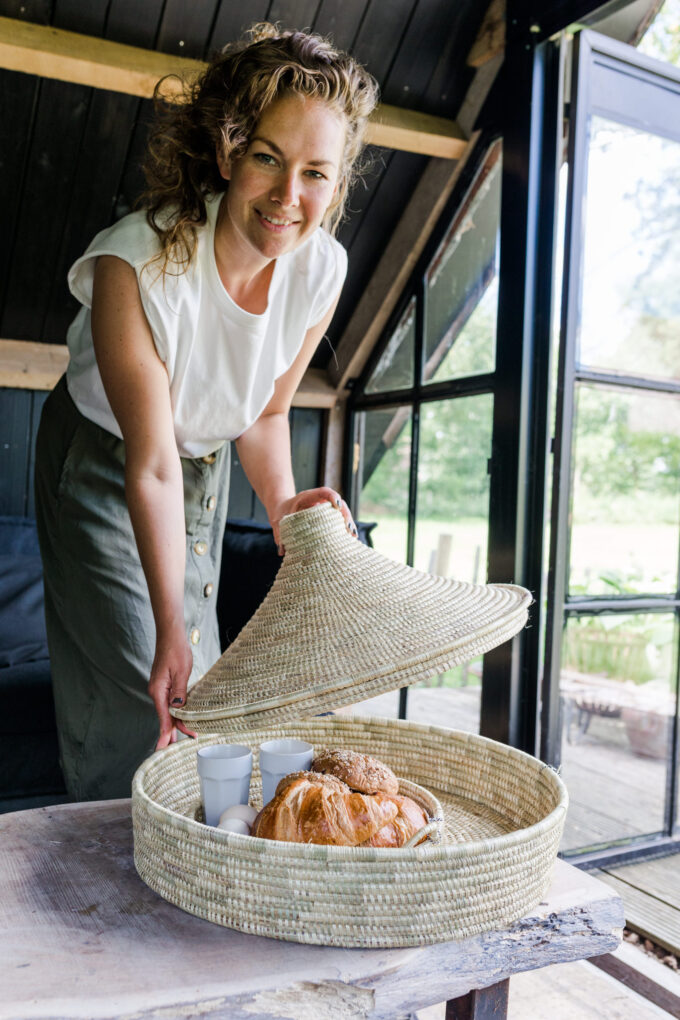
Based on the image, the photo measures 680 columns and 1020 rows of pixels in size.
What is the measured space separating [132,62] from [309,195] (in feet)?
3.88

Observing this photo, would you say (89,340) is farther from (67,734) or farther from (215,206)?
(67,734)

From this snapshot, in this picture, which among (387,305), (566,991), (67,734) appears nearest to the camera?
(67,734)

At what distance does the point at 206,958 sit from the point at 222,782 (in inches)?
8.6

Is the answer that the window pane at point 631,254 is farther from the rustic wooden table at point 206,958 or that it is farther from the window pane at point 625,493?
the rustic wooden table at point 206,958

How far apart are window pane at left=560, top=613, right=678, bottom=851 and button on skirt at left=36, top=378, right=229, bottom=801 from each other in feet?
3.77

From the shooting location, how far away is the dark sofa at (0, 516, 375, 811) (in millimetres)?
2000

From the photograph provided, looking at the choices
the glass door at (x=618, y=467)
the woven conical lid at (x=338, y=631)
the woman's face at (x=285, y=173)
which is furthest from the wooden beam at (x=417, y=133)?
the woven conical lid at (x=338, y=631)

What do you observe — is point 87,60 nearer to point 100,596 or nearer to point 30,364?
point 30,364

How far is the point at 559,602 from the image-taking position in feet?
6.70

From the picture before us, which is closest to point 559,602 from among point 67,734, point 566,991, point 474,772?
point 566,991

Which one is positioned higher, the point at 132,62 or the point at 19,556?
the point at 132,62

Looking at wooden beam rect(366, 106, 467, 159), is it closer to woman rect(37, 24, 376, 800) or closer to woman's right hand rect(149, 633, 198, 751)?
woman rect(37, 24, 376, 800)

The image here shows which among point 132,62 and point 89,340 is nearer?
point 89,340

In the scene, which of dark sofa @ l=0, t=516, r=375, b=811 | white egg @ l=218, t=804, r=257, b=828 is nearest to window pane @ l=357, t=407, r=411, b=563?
dark sofa @ l=0, t=516, r=375, b=811
